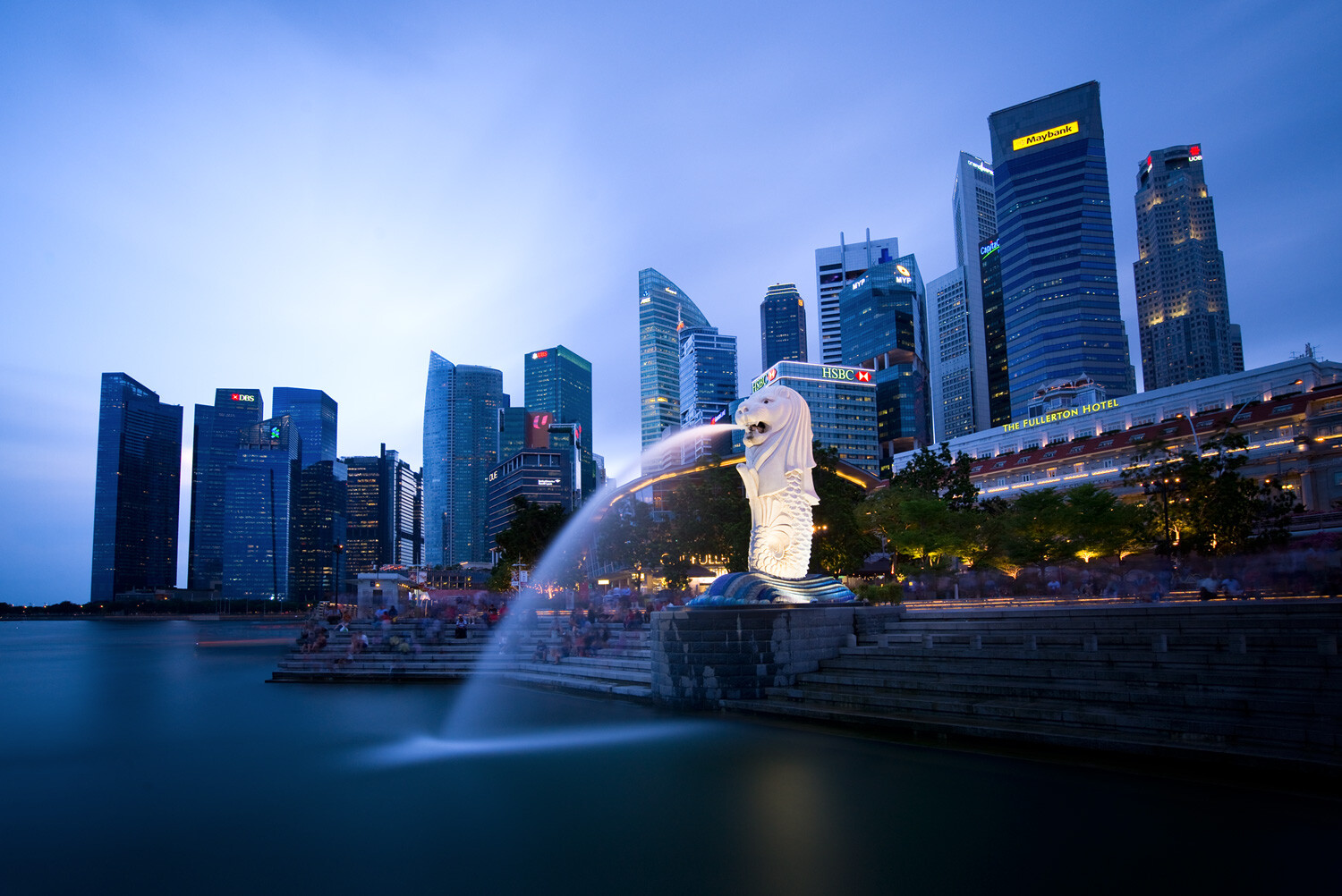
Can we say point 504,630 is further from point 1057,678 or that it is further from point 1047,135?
point 1047,135

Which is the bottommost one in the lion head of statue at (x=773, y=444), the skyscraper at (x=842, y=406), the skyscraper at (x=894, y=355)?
the lion head of statue at (x=773, y=444)

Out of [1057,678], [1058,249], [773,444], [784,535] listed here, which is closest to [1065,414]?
[1058,249]

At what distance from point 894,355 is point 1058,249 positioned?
46.9m

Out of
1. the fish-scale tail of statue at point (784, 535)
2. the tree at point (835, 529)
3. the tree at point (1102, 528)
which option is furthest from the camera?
the tree at point (835, 529)

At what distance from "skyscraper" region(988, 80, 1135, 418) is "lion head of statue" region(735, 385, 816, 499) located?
139 meters

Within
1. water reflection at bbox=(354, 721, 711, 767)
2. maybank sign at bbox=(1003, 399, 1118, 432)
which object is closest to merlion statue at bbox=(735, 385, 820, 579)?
water reflection at bbox=(354, 721, 711, 767)

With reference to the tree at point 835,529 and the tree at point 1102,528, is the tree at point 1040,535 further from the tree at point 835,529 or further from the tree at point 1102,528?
the tree at point 835,529

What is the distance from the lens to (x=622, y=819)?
Answer: 10047 millimetres

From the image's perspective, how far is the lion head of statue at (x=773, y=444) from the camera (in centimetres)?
2142

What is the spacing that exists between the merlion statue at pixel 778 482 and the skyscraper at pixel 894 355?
152736 mm

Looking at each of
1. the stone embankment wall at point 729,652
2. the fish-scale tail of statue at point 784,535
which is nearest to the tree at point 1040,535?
the fish-scale tail of statue at point 784,535

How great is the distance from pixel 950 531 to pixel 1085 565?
986 centimetres

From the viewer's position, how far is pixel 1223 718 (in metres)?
11.5

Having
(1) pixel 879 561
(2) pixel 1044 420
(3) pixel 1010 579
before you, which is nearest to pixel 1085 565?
(3) pixel 1010 579
